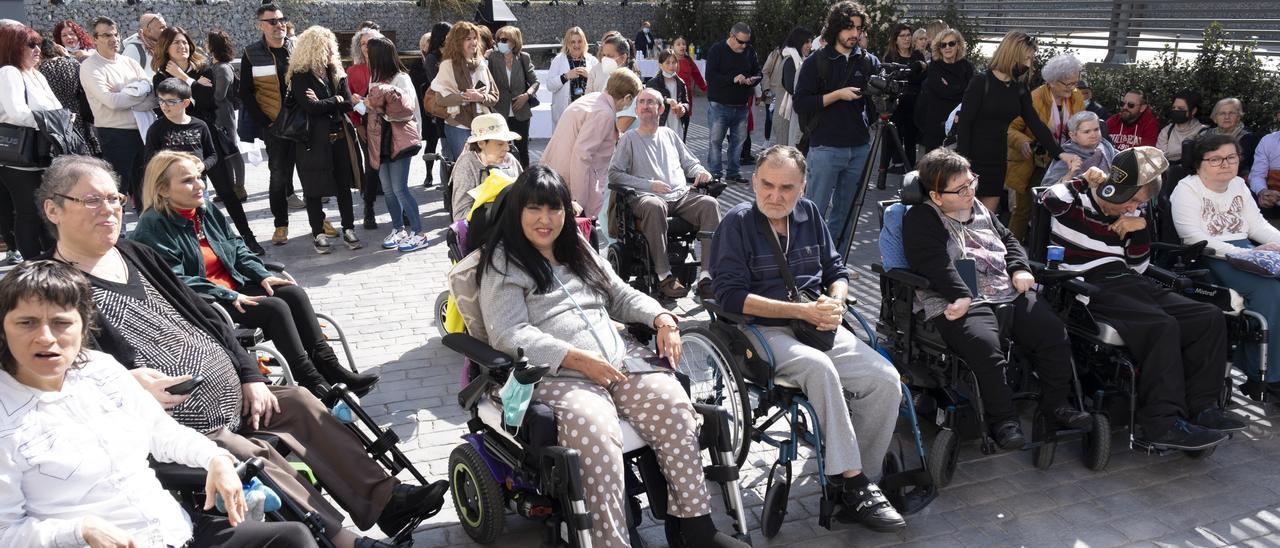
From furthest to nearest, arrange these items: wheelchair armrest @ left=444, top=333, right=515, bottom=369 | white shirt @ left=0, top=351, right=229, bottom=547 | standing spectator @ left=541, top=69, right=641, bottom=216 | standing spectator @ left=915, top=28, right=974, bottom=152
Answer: standing spectator @ left=915, top=28, right=974, bottom=152, standing spectator @ left=541, top=69, right=641, bottom=216, wheelchair armrest @ left=444, top=333, right=515, bottom=369, white shirt @ left=0, top=351, right=229, bottom=547

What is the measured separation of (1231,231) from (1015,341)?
63.9 inches

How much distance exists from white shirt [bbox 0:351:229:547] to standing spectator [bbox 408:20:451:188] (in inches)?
224

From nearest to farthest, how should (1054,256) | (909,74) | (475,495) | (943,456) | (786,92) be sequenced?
(475,495) < (943,456) < (1054,256) < (786,92) < (909,74)

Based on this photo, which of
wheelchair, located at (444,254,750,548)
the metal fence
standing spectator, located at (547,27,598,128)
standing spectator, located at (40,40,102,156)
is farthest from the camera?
standing spectator, located at (547,27,598,128)

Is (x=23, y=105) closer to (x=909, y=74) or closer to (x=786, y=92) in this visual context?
(x=786, y=92)

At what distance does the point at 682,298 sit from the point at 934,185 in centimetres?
247

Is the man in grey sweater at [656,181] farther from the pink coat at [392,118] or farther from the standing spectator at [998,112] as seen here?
the pink coat at [392,118]

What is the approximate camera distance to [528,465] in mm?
3160

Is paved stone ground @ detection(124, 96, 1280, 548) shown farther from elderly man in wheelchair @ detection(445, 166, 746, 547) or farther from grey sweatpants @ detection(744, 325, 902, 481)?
elderly man in wheelchair @ detection(445, 166, 746, 547)

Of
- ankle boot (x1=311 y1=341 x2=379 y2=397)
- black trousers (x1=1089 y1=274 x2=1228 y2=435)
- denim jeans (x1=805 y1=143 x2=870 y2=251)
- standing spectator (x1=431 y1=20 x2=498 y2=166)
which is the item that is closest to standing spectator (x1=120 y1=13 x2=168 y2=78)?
standing spectator (x1=431 y1=20 x2=498 y2=166)

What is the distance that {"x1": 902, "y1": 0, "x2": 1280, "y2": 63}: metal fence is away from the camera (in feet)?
30.0

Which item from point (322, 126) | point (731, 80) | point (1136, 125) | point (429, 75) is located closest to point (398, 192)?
point (322, 126)

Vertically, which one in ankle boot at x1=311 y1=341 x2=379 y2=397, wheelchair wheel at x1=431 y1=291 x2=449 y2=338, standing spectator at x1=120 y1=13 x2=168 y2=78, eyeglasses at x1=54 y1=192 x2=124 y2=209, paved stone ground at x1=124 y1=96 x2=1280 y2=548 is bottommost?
paved stone ground at x1=124 y1=96 x2=1280 y2=548

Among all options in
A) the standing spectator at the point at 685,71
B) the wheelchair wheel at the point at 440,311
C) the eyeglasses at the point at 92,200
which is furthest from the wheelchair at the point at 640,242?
the standing spectator at the point at 685,71
